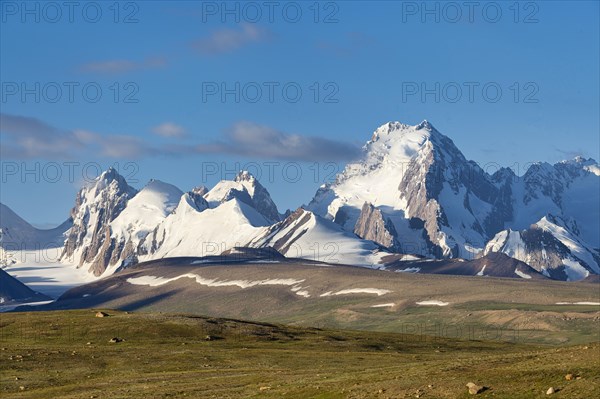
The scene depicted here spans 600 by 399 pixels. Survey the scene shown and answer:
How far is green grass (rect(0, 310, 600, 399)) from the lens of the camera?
8225 cm

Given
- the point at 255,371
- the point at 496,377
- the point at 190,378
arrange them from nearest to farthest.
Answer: the point at 496,377, the point at 190,378, the point at 255,371

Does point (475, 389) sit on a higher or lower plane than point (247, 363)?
higher

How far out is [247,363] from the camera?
5027 inches

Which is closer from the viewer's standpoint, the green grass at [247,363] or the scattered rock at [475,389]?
the scattered rock at [475,389]

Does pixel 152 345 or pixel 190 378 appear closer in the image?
pixel 190 378

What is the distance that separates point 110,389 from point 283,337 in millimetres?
75838

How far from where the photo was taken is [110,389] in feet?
329

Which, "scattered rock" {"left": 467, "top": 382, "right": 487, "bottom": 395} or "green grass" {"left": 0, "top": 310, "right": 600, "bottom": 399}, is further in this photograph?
"green grass" {"left": 0, "top": 310, "right": 600, "bottom": 399}

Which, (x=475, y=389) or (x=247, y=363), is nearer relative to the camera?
(x=475, y=389)

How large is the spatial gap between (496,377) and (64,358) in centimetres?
6408

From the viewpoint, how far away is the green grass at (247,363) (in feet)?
270

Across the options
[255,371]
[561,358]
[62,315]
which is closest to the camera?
[561,358]

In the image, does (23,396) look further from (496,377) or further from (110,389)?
(496,377)

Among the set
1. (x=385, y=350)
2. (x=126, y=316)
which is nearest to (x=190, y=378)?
(x=385, y=350)
